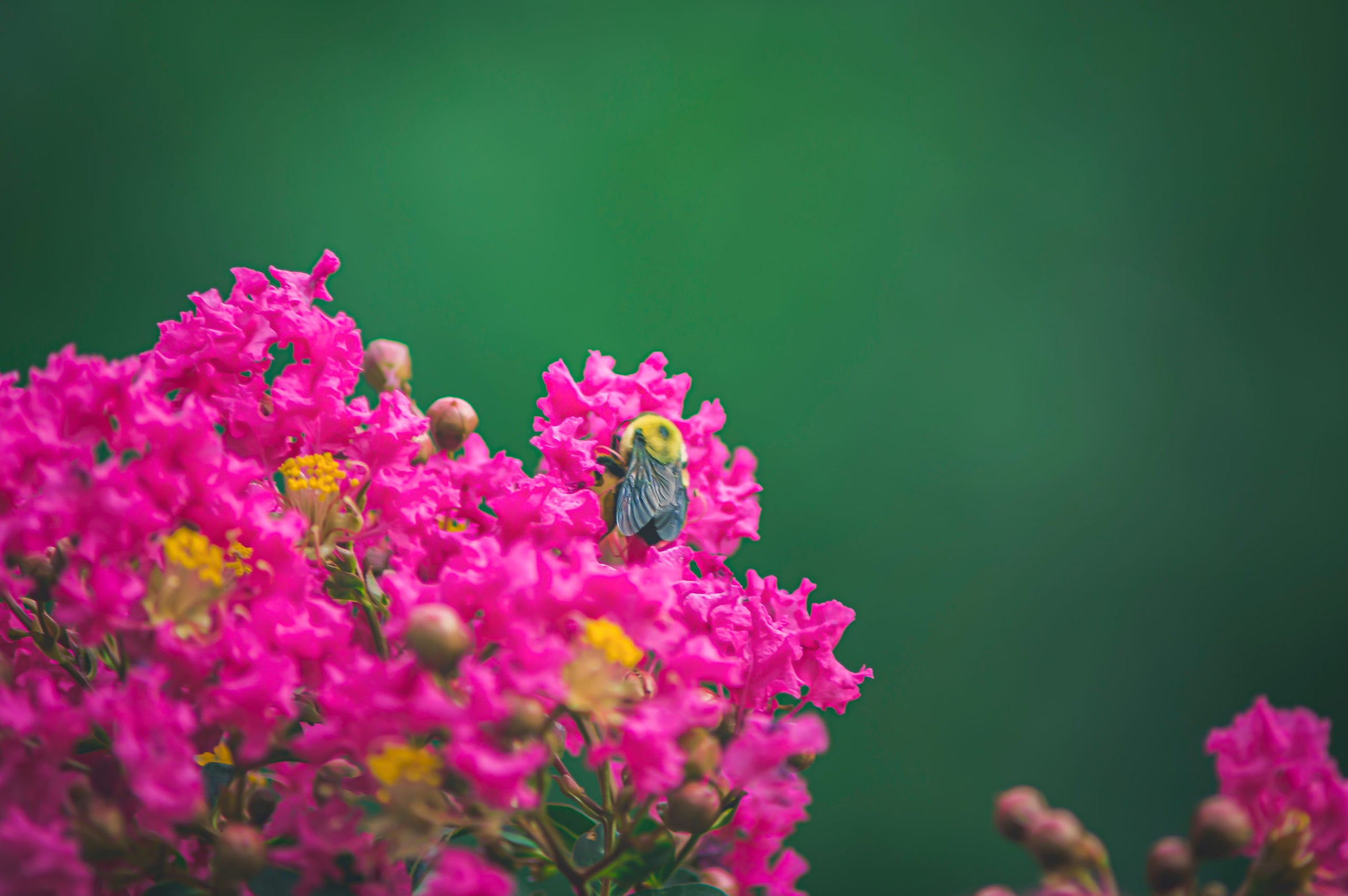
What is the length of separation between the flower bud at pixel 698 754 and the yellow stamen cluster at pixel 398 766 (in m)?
0.12

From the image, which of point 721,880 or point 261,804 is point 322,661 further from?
point 721,880

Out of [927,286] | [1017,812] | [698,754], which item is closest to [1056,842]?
[1017,812]

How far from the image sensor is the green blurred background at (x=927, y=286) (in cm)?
202

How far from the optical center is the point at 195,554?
0.48 m

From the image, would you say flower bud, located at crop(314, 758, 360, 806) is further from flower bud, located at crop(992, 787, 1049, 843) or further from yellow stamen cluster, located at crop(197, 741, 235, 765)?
flower bud, located at crop(992, 787, 1049, 843)

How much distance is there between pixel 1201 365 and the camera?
2.16 m

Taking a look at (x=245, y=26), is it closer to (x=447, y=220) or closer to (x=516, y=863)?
(x=447, y=220)

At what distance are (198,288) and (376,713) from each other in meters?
1.67

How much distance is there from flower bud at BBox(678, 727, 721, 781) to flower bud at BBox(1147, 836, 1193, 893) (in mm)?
203

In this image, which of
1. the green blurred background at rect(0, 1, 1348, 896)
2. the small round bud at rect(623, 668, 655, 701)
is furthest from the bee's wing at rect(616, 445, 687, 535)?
the green blurred background at rect(0, 1, 1348, 896)

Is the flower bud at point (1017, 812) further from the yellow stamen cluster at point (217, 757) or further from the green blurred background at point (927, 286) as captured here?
the green blurred background at point (927, 286)

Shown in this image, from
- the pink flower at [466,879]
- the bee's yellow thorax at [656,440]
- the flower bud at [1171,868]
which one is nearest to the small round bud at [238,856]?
the pink flower at [466,879]

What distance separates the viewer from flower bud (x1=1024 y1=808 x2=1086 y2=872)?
0.42 metres

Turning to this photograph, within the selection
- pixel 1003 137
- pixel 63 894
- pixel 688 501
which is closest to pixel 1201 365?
pixel 1003 137
